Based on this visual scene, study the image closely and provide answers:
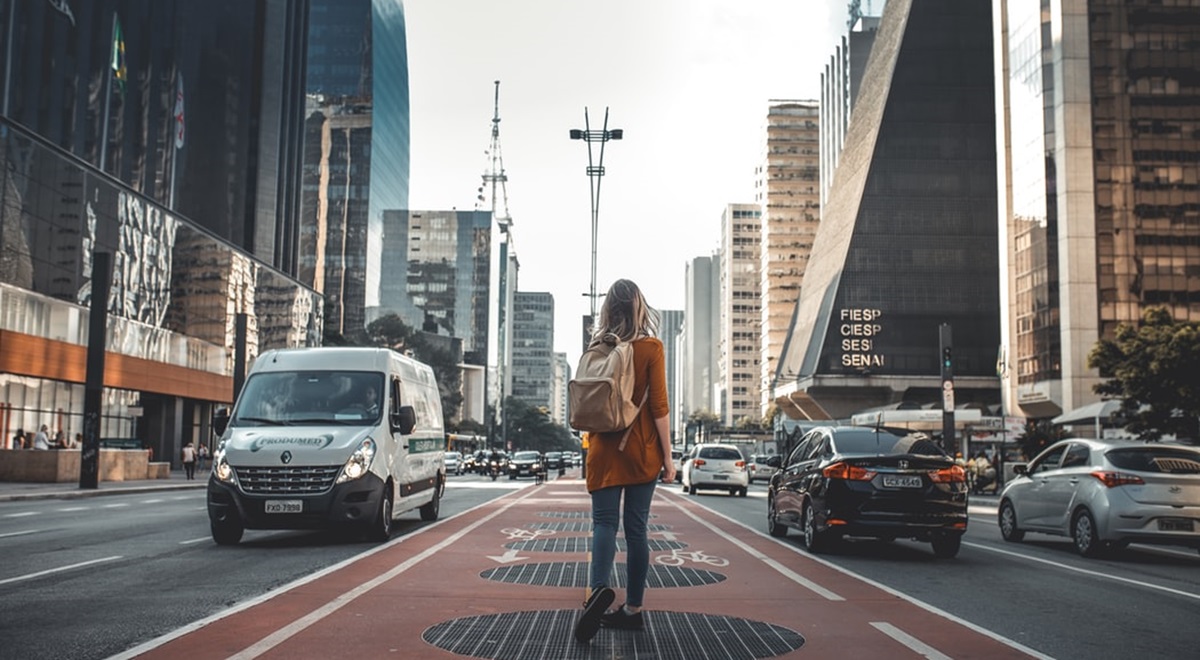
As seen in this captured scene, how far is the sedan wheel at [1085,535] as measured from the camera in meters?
13.7

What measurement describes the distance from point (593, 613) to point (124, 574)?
17.9 ft

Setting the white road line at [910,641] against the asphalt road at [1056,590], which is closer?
the white road line at [910,641]

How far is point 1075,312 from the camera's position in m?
64.1

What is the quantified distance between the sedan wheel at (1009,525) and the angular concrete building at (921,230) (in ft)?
285

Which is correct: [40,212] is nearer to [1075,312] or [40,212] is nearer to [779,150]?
[1075,312]

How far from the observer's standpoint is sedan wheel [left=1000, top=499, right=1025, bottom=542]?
53.2 ft

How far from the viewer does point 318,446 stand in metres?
12.4

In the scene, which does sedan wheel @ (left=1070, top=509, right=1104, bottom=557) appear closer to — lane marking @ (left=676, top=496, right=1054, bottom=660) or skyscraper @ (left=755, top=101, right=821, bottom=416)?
lane marking @ (left=676, top=496, right=1054, bottom=660)

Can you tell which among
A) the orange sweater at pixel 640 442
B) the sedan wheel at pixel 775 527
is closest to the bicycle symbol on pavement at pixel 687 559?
the sedan wheel at pixel 775 527

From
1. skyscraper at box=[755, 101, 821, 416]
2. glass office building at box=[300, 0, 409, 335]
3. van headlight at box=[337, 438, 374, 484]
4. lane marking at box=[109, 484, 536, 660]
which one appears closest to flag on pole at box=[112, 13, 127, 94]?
van headlight at box=[337, 438, 374, 484]

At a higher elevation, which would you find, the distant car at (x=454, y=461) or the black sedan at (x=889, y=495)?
the black sedan at (x=889, y=495)

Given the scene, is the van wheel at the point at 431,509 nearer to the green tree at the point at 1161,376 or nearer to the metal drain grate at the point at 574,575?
the metal drain grate at the point at 574,575

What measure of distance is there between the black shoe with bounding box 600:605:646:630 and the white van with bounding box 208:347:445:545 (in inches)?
245

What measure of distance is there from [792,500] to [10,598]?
29.7 ft
